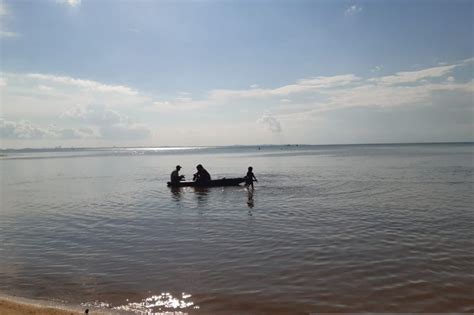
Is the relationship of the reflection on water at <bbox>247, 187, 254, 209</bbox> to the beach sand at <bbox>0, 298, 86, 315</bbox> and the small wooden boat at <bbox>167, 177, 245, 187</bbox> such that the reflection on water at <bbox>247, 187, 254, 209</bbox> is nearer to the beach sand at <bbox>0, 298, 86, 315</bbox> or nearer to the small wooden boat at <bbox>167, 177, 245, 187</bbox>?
the small wooden boat at <bbox>167, 177, 245, 187</bbox>

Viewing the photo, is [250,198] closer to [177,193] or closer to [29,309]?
[177,193]

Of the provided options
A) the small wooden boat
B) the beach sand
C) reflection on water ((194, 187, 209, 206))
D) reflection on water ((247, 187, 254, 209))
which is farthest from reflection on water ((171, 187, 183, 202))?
the beach sand

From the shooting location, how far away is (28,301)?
8.17 m

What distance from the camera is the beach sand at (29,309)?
7.38 metres

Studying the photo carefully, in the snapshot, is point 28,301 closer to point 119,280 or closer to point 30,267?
point 119,280

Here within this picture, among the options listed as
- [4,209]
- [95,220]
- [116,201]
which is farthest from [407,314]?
[4,209]

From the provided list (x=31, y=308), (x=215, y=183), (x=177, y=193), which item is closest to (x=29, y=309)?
(x=31, y=308)

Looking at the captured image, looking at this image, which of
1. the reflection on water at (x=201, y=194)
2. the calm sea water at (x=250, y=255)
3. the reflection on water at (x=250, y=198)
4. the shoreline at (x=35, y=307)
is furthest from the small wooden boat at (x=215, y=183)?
the shoreline at (x=35, y=307)

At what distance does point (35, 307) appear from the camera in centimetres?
773

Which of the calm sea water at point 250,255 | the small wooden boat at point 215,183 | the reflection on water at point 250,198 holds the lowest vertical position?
the calm sea water at point 250,255

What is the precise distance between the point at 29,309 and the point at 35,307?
16 cm

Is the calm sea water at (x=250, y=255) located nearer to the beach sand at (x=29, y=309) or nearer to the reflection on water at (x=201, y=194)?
the beach sand at (x=29, y=309)

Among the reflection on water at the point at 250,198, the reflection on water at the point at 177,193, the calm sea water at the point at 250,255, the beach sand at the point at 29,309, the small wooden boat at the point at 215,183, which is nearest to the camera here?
the beach sand at the point at 29,309

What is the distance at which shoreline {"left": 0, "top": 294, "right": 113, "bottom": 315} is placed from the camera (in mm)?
7418
